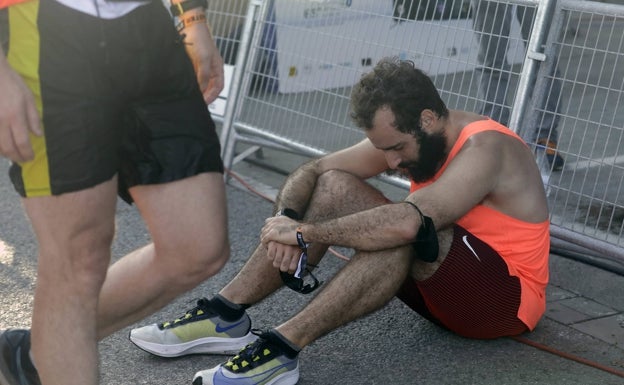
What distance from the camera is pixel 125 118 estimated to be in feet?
8.61

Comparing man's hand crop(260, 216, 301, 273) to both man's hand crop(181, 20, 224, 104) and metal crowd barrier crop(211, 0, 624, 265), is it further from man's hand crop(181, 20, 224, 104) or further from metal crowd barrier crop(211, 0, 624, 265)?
metal crowd barrier crop(211, 0, 624, 265)

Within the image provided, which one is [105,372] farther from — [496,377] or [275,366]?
[496,377]

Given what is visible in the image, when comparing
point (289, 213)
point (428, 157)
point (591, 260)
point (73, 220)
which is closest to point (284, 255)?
point (289, 213)

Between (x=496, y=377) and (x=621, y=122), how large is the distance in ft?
3.85

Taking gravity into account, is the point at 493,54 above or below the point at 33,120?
above

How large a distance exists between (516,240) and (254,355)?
98 centimetres

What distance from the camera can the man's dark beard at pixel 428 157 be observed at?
11.9 feet

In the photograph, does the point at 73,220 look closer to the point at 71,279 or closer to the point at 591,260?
the point at 71,279

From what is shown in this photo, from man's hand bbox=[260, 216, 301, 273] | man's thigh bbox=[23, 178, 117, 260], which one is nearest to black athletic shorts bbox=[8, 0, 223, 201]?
man's thigh bbox=[23, 178, 117, 260]

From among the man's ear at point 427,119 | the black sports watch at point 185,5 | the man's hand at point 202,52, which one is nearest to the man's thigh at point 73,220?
the man's hand at point 202,52

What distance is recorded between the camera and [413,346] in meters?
3.75

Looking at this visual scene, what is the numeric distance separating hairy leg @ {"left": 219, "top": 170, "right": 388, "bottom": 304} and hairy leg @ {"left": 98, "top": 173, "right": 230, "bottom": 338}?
2.42ft

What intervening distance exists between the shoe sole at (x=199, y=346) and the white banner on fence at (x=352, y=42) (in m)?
1.65

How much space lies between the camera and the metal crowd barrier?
4094 mm
